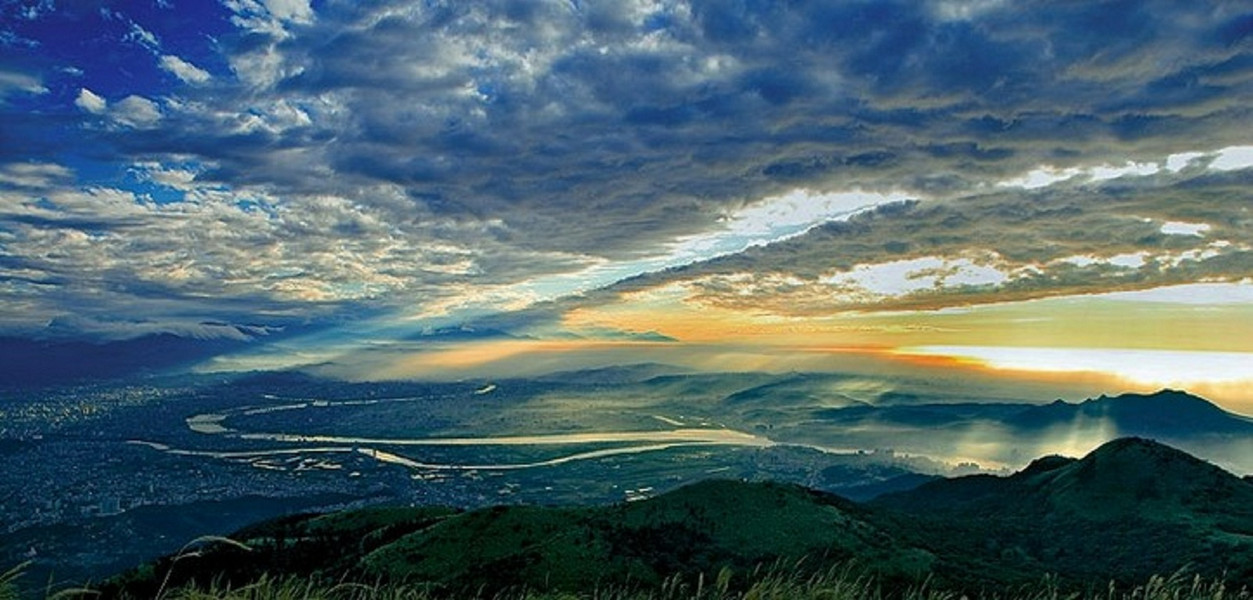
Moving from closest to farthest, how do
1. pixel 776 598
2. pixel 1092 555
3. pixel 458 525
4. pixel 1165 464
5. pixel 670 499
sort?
pixel 776 598, pixel 458 525, pixel 670 499, pixel 1092 555, pixel 1165 464

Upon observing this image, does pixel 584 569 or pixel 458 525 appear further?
pixel 458 525

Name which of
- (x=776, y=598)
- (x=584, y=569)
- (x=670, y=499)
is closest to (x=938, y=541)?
(x=670, y=499)

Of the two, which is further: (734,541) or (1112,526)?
(1112,526)

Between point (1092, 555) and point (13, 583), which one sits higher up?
point (13, 583)

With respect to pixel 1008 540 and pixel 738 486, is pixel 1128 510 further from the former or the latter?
pixel 738 486

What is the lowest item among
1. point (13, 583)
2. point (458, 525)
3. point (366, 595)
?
point (458, 525)

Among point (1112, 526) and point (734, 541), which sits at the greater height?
point (734, 541)

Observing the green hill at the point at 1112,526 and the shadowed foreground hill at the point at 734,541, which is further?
the green hill at the point at 1112,526

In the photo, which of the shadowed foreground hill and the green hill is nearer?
the shadowed foreground hill
